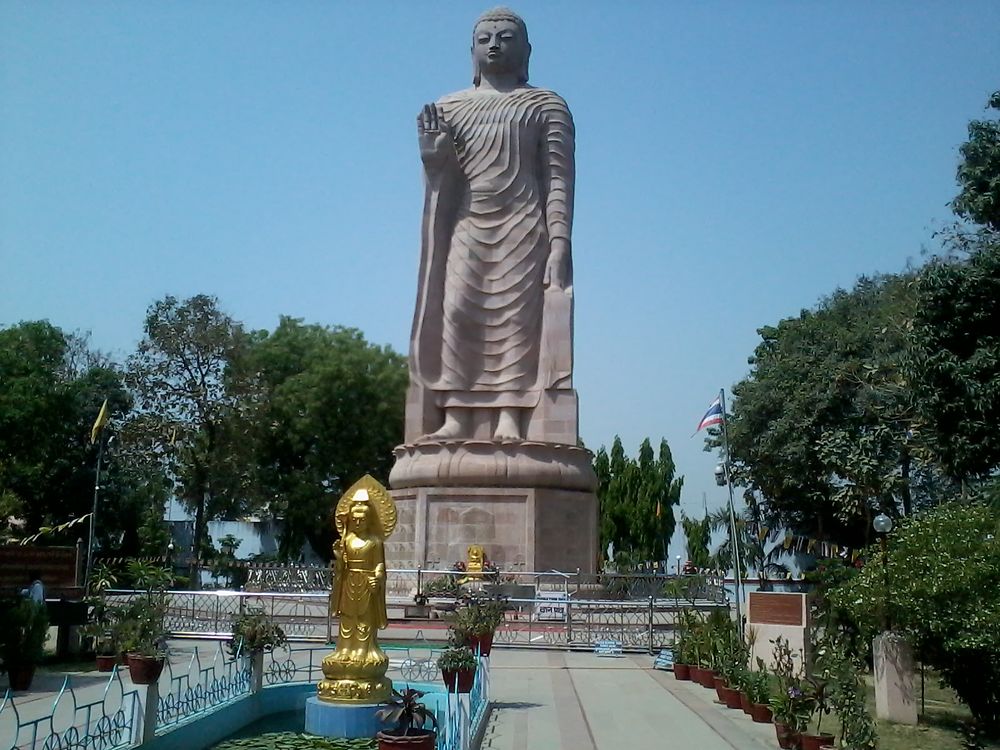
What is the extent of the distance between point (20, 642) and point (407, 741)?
20.6 ft

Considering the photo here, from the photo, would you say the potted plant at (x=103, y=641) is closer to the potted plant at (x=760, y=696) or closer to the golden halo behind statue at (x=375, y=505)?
the golden halo behind statue at (x=375, y=505)

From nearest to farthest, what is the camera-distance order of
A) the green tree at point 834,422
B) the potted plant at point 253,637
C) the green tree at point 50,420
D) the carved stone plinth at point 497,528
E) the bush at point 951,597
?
the bush at point 951,597 < the potted plant at point 253,637 < the carved stone plinth at point 497,528 < the green tree at point 834,422 < the green tree at point 50,420

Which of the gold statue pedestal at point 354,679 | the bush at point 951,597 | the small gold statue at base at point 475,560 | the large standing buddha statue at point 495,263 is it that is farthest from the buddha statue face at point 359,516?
the large standing buddha statue at point 495,263

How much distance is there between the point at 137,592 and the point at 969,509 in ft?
40.0

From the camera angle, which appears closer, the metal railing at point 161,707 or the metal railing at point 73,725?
the metal railing at point 73,725

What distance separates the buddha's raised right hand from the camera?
2239 centimetres

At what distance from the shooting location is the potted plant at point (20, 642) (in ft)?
34.4

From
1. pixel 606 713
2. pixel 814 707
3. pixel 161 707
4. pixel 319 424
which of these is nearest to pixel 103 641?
pixel 161 707

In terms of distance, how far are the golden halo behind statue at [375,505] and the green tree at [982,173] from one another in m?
9.73

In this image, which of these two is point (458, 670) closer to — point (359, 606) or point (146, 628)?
point (359, 606)

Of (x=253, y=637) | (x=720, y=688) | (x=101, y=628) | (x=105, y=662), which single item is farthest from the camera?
(x=101, y=628)

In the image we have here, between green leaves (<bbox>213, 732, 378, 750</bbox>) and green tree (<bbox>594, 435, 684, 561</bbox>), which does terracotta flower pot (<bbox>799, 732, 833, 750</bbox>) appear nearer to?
green leaves (<bbox>213, 732, 378, 750</bbox>)

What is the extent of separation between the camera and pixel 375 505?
8336 millimetres

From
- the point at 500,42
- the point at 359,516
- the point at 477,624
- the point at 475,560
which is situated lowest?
the point at 477,624
